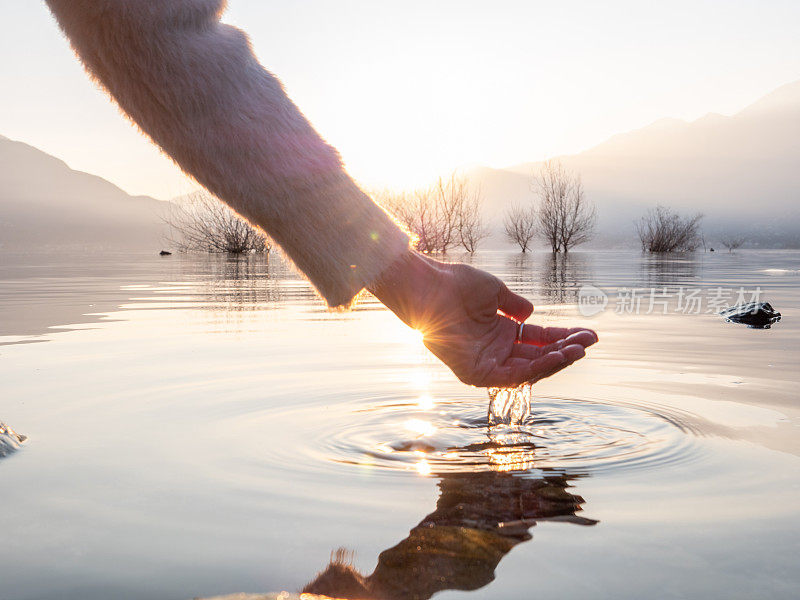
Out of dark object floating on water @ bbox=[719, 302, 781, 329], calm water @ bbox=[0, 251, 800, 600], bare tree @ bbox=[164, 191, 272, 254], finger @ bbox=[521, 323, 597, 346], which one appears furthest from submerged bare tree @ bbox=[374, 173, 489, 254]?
finger @ bbox=[521, 323, 597, 346]

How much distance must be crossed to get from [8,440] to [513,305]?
1.93 metres

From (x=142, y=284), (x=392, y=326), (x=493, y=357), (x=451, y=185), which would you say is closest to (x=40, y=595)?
(x=493, y=357)

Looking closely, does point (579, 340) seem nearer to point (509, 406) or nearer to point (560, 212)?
point (509, 406)

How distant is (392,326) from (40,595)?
6.24m

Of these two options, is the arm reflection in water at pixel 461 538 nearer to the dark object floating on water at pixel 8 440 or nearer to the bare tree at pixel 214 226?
the dark object floating on water at pixel 8 440

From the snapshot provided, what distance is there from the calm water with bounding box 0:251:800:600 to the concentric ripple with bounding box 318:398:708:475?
0.6 inches

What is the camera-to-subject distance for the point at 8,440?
3.09 m

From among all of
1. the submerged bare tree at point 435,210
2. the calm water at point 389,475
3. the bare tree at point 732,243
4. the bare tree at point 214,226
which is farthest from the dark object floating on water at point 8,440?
the bare tree at point 732,243

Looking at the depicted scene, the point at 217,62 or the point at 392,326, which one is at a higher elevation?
the point at 217,62

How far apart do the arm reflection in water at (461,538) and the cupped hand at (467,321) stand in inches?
15.4

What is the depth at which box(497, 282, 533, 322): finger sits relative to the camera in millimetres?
3127

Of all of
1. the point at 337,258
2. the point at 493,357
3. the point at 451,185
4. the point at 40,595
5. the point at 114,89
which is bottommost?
the point at 40,595

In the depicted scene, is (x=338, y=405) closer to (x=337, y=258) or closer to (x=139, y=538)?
(x=337, y=258)

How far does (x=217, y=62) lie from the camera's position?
243cm
